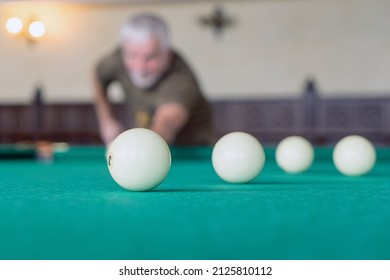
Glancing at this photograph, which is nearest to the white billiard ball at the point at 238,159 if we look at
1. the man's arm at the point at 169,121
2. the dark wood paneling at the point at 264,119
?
the man's arm at the point at 169,121

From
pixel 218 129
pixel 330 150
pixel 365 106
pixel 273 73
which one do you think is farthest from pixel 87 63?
pixel 330 150

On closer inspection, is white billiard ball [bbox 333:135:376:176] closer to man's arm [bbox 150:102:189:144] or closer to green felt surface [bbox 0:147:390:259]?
green felt surface [bbox 0:147:390:259]

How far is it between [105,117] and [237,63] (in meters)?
3.98

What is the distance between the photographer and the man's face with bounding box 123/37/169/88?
398 centimetres

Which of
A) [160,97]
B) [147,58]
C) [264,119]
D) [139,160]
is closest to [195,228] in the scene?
[139,160]

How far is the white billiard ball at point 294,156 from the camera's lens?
2.00 meters

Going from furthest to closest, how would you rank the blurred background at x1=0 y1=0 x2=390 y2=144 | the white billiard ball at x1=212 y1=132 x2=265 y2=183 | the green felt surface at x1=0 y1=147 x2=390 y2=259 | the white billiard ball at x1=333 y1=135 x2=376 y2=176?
1. the blurred background at x1=0 y1=0 x2=390 y2=144
2. the white billiard ball at x1=333 y1=135 x2=376 y2=176
3. the white billiard ball at x1=212 y1=132 x2=265 y2=183
4. the green felt surface at x1=0 y1=147 x2=390 y2=259

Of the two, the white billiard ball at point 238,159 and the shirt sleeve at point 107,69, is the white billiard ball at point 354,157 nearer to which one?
the white billiard ball at point 238,159

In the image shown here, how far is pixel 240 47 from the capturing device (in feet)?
25.1

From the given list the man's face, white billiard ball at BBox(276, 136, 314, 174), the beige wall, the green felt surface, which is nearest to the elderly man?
the man's face

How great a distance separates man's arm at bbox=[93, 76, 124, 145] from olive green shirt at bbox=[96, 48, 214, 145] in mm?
52

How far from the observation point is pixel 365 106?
7.23 m

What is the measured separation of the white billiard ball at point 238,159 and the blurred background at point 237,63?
5.86 metres
